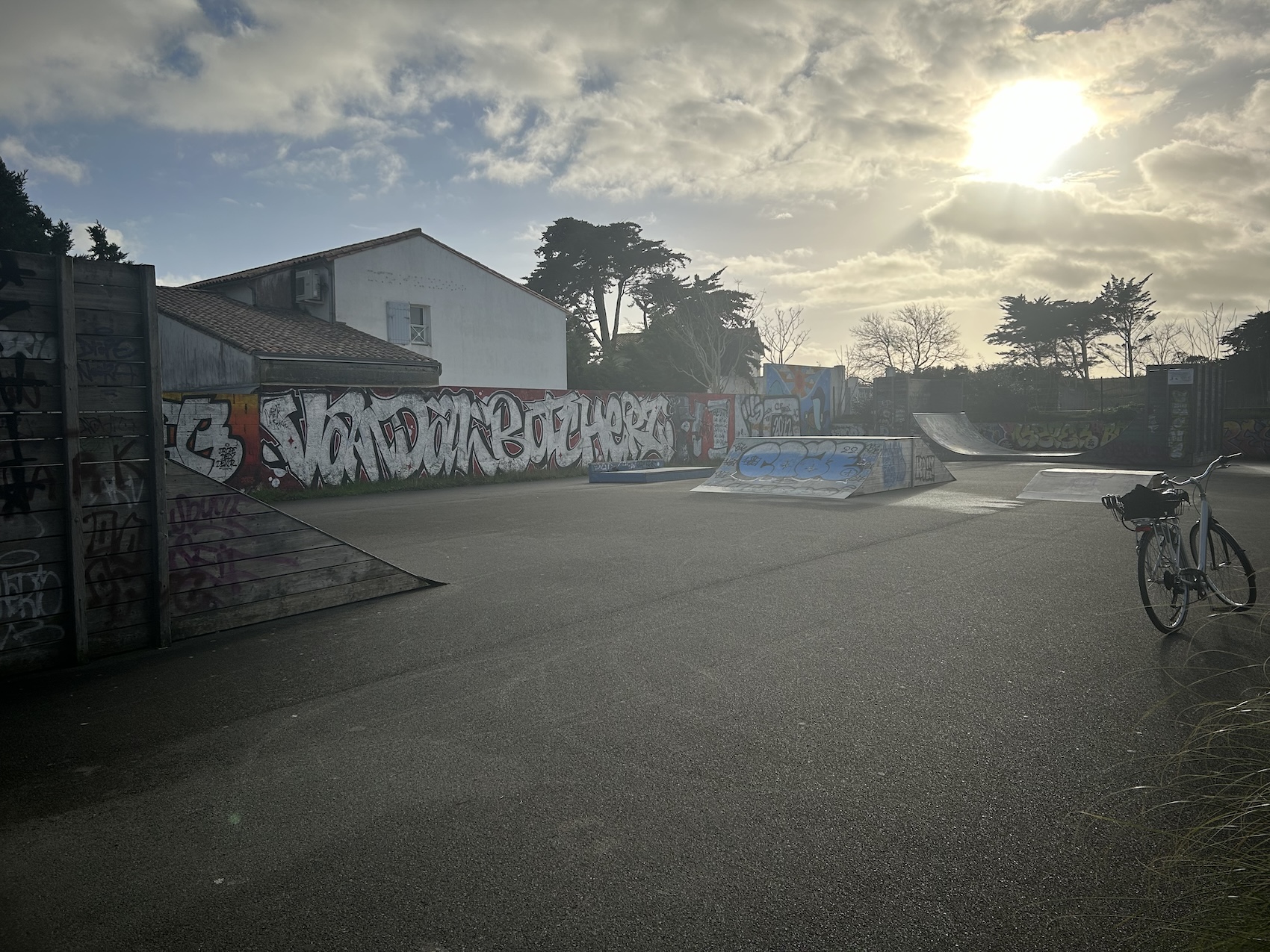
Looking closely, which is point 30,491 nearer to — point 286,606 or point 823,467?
point 286,606

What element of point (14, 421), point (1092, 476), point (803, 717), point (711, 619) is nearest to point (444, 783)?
point (803, 717)

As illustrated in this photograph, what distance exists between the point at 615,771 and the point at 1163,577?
13.4 feet

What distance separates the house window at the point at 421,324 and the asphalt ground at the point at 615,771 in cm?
2611

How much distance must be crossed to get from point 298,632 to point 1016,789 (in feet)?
15.0

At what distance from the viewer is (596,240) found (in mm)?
48219

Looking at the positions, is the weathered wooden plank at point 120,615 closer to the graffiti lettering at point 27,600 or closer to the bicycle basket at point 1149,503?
the graffiti lettering at point 27,600

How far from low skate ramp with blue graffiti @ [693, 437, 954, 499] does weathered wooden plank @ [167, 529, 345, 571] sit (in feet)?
31.3

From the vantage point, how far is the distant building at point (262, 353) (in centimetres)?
2280

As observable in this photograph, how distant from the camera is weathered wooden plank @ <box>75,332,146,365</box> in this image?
5.00 metres

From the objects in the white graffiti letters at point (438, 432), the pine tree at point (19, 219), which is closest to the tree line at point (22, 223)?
the pine tree at point (19, 219)

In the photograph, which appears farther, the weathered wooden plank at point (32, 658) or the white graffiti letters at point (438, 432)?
the white graffiti letters at point (438, 432)

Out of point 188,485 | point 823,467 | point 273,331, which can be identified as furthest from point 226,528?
point 273,331

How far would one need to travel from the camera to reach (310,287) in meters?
29.2

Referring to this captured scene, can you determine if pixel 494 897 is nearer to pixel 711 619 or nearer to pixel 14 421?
pixel 711 619
